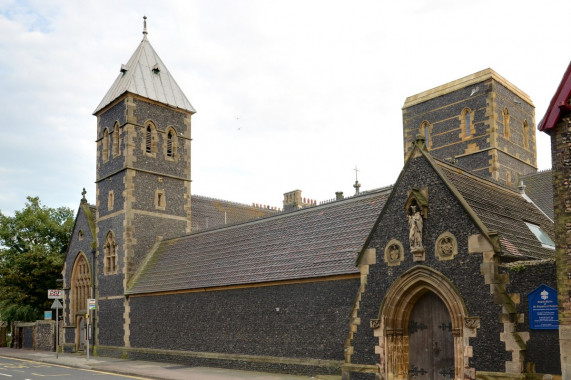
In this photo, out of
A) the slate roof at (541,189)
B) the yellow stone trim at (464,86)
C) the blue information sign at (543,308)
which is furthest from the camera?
the yellow stone trim at (464,86)

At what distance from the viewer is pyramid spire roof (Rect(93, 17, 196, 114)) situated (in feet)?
116

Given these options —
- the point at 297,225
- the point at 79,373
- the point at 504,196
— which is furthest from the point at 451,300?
the point at 79,373

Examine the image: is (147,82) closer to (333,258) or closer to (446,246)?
(333,258)

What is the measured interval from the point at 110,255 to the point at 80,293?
4933 mm

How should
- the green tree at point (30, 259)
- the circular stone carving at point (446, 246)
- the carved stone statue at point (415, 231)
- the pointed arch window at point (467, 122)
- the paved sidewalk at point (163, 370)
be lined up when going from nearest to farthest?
the circular stone carving at point (446, 246) < the carved stone statue at point (415, 231) < the paved sidewalk at point (163, 370) < the pointed arch window at point (467, 122) < the green tree at point (30, 259)

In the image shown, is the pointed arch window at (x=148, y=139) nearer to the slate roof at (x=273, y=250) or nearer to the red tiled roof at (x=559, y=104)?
the slate roof at (x=273, y=250)

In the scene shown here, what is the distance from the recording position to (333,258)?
20734mm

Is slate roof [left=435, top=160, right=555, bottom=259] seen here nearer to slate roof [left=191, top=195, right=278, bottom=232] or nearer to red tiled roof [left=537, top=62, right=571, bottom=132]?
red tiled roof [left=537, top=62, right=571, bottom=132]

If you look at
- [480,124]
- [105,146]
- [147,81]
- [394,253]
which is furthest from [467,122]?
[105,146]

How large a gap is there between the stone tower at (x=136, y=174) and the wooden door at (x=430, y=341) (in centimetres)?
1874

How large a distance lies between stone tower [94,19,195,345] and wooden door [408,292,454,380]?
738 inches

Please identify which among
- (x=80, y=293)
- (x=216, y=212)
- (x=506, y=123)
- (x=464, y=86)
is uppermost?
(x=464, y=86)

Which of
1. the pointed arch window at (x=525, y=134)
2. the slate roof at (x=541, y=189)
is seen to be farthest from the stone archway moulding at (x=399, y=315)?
the pointed arch window at (x=525, y=134)

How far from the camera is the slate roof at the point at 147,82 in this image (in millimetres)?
35188
